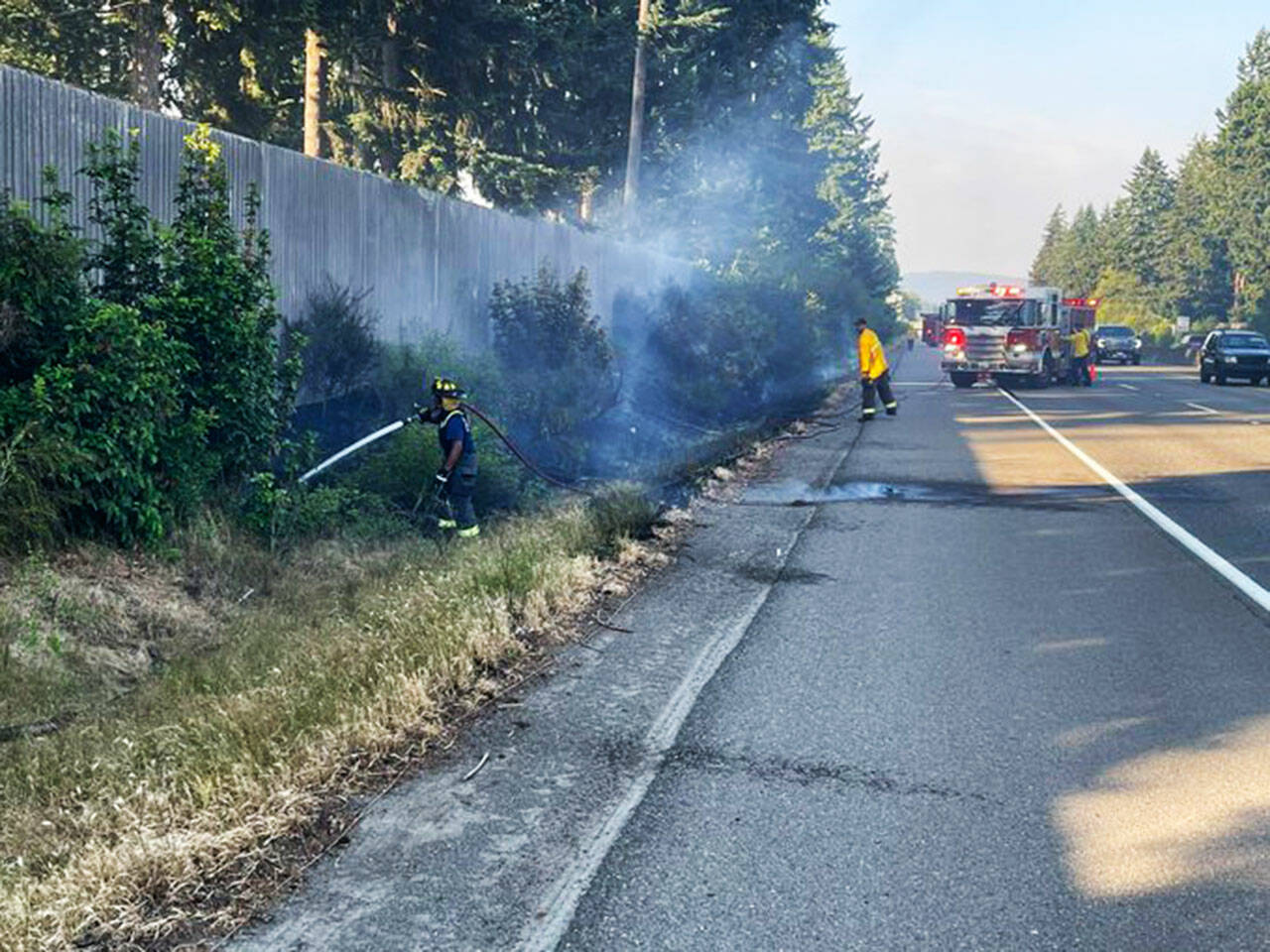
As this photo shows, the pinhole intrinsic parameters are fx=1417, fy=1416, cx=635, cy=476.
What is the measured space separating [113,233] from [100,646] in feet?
10.7

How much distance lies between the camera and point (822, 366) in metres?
42.7

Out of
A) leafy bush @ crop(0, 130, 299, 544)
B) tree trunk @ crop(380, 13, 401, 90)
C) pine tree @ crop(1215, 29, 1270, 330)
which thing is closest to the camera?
leafy bush @ crop(0, 130, 299, 544)

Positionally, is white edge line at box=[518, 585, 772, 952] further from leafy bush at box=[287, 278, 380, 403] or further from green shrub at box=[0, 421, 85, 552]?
leafy bush at box=[287, 278, 380, 403]

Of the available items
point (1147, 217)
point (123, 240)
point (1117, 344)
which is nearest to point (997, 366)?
point (123, 240)

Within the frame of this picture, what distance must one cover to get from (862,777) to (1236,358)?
131 feet

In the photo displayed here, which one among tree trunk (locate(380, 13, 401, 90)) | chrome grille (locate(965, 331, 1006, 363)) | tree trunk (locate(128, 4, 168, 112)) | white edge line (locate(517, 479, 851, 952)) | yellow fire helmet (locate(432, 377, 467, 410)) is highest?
tree trunk (locate(380, 13, 401, 90))

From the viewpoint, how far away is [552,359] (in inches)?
742

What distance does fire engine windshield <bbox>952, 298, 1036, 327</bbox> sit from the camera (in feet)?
115

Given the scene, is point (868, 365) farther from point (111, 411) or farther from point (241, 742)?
point (241, 742)

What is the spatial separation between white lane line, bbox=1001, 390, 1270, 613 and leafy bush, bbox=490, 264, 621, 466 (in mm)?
6079

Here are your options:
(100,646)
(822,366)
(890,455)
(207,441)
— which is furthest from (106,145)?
(822,366)

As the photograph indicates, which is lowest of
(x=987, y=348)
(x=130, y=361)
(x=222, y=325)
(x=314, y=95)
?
(x=987, y=348)

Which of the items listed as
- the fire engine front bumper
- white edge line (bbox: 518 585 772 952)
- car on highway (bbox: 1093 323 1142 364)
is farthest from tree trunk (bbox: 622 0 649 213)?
car on highway (bbox: 1093 323 1142 364)

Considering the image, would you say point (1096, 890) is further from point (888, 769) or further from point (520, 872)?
point (520, 872)
